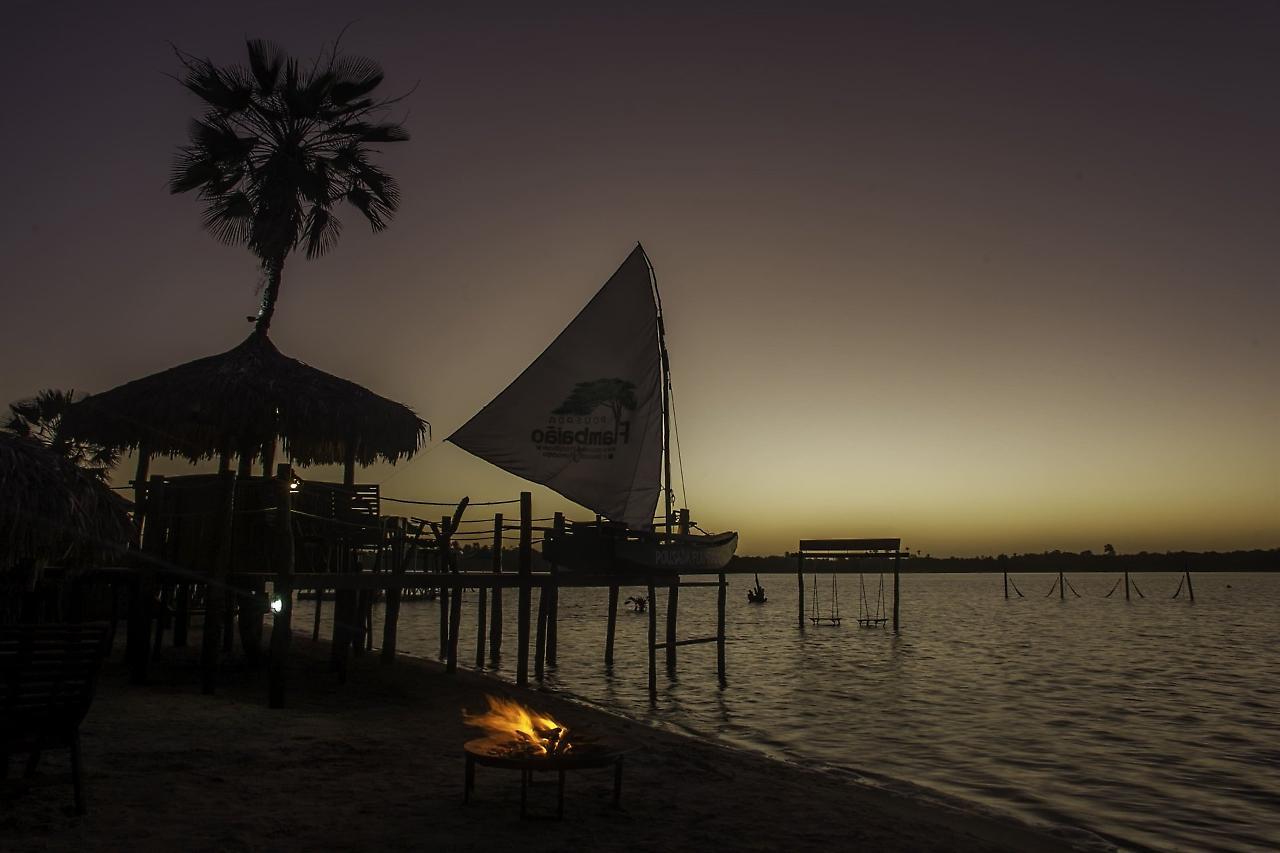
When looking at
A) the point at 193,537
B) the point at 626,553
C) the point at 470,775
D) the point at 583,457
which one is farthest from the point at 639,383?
the point at 470,775

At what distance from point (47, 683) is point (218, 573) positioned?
29.7 feet

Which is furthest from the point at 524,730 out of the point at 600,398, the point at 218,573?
the point at 600,398

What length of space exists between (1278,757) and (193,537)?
2050cm

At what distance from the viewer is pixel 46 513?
33.9ft

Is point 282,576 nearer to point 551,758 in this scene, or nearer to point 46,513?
point 46,513

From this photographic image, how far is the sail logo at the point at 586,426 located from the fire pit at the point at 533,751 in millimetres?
12232

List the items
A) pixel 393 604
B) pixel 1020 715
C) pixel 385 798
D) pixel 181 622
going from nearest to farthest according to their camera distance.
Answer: pixel 385 798, pixel 1020 715, pixel 181 622, pixel 393 604

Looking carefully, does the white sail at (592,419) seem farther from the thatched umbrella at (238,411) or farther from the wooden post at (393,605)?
the wooden post at (393,605)

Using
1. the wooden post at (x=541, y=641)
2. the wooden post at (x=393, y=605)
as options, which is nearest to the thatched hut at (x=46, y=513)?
the wooden post at (x=393, y=605)

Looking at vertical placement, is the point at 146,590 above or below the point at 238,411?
below

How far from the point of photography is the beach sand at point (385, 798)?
725 cm

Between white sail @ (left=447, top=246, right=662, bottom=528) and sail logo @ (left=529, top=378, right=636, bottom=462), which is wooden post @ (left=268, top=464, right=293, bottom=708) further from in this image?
sail logo @ (left=529, top=378, right=636, bottom=462)

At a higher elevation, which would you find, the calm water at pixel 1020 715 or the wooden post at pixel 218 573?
the wooden post at pixel 218 573

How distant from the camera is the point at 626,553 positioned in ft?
68.4
